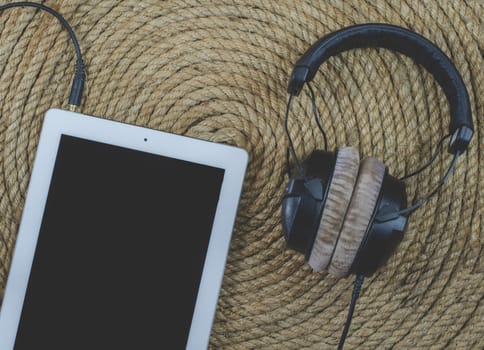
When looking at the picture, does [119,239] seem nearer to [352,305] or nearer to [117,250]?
[117,250]

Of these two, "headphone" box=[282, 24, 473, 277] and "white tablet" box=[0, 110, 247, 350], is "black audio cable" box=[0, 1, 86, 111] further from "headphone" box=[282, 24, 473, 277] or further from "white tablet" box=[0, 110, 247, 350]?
"headphone" box=[282, 24, 473, 277]

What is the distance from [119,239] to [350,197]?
22 cm

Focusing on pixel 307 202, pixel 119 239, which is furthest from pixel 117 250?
pixel 307 202

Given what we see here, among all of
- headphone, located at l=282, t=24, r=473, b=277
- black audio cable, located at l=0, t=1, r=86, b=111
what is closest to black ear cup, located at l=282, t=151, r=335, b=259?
headphone, located at l=282, t=24, r=473, b=277

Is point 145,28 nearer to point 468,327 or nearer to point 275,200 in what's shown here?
point 275,200

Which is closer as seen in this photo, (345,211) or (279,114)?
(345,211)

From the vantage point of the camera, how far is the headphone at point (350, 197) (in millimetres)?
471

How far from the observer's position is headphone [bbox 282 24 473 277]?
0.47 m

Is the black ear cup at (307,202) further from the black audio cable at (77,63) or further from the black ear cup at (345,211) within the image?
the black audio cable at (77,63)

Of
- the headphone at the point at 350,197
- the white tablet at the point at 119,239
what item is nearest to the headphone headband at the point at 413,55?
the headphone at the point at 350,197

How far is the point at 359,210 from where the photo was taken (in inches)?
18.5

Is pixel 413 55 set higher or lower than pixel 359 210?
higher

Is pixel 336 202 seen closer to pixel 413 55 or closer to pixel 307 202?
pixel 307 202

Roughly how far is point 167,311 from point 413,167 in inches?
11.3
